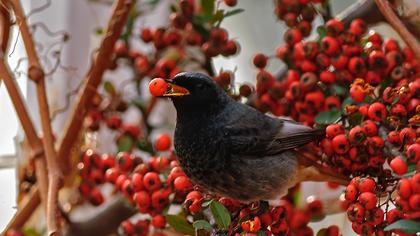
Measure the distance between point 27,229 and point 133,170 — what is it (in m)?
0.22

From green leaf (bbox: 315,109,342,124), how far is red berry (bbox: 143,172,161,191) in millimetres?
271

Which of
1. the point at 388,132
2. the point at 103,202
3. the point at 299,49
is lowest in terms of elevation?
the point at 103,202

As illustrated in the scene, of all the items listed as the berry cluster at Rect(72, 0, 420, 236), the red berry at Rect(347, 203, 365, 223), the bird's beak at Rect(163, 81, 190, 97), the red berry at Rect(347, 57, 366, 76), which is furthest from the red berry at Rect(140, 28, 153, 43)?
the red berry at Rect(347, 203, 365, 223)

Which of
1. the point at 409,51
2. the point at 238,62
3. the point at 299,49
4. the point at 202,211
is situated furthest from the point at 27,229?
the point at 238,62

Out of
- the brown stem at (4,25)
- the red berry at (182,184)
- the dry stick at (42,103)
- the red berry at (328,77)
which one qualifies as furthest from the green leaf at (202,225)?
the brown stem at (4,25)

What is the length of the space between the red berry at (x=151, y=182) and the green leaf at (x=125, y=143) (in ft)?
0.87

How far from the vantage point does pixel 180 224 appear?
1.06 m

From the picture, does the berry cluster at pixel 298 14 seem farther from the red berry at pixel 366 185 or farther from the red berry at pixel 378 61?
the red berry at pixel 366 185

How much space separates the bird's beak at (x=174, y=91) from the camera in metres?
1.06

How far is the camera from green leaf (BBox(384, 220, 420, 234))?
83 cm

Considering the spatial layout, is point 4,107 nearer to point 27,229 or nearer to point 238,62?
point 27,229

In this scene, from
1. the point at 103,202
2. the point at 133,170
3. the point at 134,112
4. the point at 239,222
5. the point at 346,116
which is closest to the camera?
the point at 239,222

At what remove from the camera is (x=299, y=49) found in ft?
4.00

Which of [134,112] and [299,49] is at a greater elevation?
[299,49]
